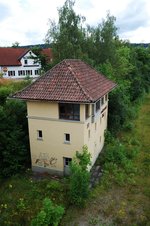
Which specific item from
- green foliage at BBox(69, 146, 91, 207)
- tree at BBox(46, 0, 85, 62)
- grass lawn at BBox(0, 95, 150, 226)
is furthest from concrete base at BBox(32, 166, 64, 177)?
tree at BBox(46, 0, 85, 62)

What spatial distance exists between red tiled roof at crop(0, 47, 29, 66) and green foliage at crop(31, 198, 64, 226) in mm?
47739

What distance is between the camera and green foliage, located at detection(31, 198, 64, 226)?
16.7 m

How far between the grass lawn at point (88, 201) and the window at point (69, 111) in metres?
5.90

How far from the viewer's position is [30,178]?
2289 cm

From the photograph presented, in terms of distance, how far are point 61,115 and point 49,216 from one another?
8.52 m

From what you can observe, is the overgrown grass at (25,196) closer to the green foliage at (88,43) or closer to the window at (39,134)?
the window at (39,134)

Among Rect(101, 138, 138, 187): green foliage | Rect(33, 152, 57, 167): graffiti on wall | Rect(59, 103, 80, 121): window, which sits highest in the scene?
Rect(59, 103, 80, 121): window

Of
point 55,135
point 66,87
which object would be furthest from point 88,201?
point 66,87

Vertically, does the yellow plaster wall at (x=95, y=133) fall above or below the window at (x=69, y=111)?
below

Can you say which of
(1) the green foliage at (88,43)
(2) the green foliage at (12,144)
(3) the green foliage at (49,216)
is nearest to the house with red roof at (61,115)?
(2) the green foliage at (12,144)

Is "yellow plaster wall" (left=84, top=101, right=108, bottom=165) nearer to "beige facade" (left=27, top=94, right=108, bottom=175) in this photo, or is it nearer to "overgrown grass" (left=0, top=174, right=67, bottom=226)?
"beige facade" (left=27, top=94, right=108, bottom=175)

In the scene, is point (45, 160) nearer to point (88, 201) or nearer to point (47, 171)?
point (47, 171)

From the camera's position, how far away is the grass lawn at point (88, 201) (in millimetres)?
18328

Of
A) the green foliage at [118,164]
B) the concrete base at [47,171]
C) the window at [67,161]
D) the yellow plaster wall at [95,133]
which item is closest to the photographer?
the yellow plaster wall at [95,133]
